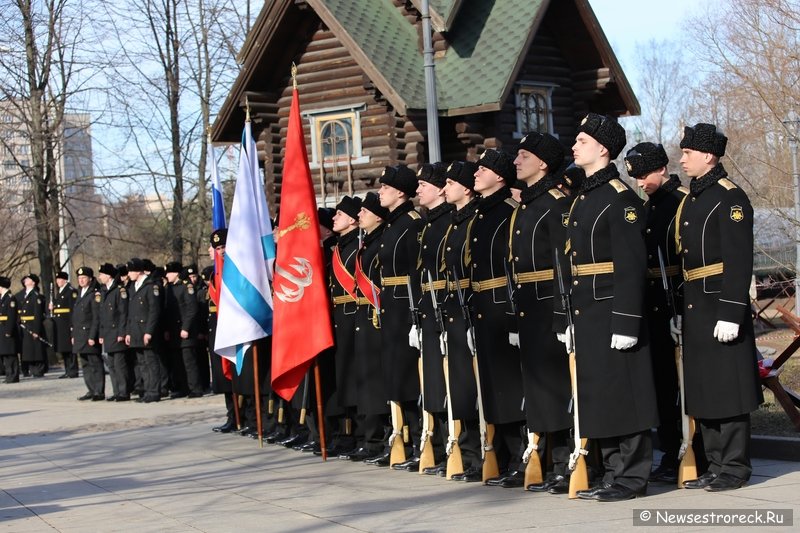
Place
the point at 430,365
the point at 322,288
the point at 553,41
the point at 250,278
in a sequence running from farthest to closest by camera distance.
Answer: the point at 553,41
the point at 250,278
the point at 322,288
the point at 430,365

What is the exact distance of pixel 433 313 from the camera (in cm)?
961

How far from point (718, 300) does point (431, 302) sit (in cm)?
253

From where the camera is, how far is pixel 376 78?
20.8m

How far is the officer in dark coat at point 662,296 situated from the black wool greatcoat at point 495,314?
3.28ft

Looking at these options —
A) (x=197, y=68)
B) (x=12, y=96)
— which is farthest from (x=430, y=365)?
(x=197, y=68)

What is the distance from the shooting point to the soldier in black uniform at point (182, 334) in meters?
18.5

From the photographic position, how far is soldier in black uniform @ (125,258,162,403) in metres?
18.2

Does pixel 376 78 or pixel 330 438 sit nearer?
pixel 330 438

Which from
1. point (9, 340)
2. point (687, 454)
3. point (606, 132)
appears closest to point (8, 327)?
point (9, 340)

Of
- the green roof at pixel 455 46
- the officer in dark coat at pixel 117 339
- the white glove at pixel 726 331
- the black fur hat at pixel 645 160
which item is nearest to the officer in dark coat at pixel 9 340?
the officer in dark coat at pixel 117 339

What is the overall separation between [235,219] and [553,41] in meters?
12.6

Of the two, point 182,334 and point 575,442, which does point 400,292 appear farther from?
point 182,334

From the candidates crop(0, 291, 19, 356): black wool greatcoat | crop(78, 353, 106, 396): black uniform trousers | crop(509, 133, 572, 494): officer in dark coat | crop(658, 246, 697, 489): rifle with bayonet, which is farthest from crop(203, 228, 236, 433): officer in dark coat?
crop(0, 291, 19, 356): black wool greatcoat

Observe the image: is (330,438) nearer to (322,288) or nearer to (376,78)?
(322,288)
